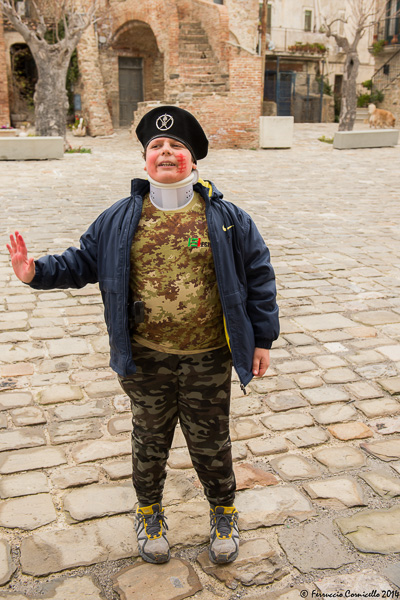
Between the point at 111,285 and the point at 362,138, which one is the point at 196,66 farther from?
the point at 111,285

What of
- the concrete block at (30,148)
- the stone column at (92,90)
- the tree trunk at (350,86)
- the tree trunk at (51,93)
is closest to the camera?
the concrete block at (30,148)

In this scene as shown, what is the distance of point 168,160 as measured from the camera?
223cm

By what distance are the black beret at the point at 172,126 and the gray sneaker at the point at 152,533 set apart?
1492 mm

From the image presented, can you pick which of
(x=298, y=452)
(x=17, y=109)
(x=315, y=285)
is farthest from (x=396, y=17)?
(x=298, y=452)

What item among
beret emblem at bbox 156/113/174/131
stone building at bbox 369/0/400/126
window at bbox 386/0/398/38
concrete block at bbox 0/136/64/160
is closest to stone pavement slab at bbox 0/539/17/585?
beret emblem at bbox 156/113/174/131

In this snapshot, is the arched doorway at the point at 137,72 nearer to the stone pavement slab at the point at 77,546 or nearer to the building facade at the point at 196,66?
the building facade at the point at 196,66

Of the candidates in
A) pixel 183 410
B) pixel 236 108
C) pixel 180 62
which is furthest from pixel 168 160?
pixel 180 62

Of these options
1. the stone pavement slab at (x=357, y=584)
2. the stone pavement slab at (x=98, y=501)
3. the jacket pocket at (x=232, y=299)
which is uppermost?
the jacket pocket at (x=232, y=299)

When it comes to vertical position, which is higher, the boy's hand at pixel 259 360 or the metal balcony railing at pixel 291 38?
the metal balcony railing at pixel 291 38

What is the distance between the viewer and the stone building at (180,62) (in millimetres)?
20578

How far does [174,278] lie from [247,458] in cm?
139

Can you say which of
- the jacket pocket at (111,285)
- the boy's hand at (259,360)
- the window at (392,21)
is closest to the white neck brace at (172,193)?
the jacket pocket at (111,285)

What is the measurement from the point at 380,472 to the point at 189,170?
6.12 feet

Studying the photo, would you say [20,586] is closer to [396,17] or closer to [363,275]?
[363,275]
